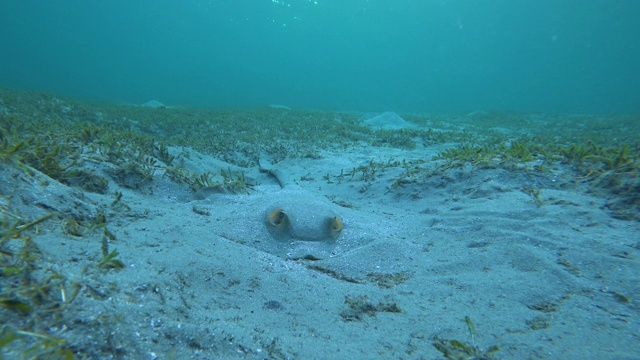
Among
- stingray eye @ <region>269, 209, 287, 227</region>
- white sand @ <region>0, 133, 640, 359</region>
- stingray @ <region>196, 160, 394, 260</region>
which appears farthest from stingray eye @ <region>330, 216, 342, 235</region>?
stingray eye @ <region>269, 209, 287, 227</region>

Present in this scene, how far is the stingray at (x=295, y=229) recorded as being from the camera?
331cm

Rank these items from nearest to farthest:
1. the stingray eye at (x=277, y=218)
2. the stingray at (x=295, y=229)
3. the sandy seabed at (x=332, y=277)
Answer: the sandy seabed at (x=332, y=277) → the stingray at (x=295, y=229) → the stingray eye at (x=277, y=218)

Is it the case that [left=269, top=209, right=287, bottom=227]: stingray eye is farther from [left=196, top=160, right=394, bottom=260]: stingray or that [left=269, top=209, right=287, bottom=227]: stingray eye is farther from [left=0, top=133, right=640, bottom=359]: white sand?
[left=0, top=133, right=640, bottom=359]: white sand

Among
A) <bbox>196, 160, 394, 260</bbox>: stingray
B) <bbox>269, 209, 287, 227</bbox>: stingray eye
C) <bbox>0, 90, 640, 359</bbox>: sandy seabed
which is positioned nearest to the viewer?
<bbox>0, 90, 640, 359</bbox>: sandy seabed

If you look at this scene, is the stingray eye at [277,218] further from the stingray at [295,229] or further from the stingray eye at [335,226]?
the stingray eye at [335,226]

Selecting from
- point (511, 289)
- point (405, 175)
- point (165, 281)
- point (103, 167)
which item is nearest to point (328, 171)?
point (405, 175)

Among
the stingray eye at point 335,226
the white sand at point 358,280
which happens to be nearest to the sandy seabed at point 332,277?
the white sand at point 358,280

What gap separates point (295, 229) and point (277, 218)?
0.25 metres

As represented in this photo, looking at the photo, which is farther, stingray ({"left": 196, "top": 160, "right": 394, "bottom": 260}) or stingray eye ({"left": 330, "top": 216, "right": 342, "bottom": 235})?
stingray eye ({"left": 330, "top": 216, "right": 342, "bottom": 235})

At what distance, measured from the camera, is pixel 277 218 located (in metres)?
3.50

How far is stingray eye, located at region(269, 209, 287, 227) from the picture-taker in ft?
11.3

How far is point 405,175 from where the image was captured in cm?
575

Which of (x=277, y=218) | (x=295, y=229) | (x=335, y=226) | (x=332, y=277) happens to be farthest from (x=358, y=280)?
(x=277, y=218)

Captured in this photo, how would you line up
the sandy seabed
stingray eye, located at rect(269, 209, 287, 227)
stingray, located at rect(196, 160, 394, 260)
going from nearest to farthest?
1. the sandy seabed
2. stingray, located at rect(196, 160, 394, 260)
3. stingray eye, located at rect(269, 209, 287, 227)
